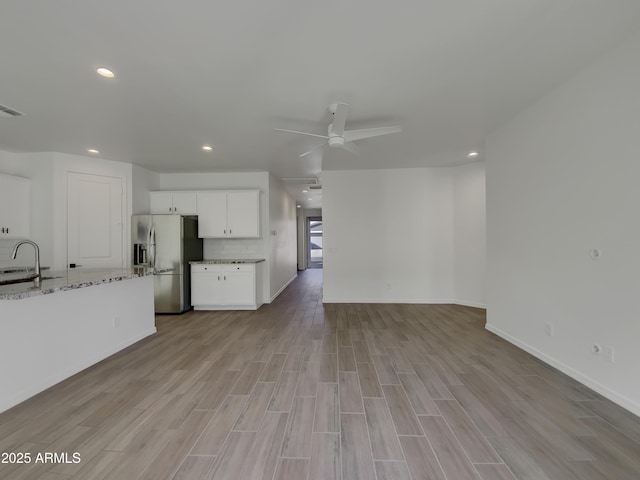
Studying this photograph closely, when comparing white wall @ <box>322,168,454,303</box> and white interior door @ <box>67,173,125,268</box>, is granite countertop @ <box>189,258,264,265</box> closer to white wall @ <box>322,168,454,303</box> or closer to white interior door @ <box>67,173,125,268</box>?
white interior door @ <box>67,173,125,268</box>

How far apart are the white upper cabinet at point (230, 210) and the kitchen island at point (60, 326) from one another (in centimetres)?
A: 184

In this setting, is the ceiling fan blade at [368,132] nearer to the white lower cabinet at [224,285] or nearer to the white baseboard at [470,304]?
the white lower cabinet at [224,285]

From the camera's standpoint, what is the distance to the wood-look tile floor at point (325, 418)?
1.52m

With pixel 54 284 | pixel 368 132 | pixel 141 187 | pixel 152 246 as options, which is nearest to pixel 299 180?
pixel 141 187

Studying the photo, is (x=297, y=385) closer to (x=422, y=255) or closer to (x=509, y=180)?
(x=509, y=180)

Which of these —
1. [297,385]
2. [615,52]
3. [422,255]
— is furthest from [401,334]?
[615,52]

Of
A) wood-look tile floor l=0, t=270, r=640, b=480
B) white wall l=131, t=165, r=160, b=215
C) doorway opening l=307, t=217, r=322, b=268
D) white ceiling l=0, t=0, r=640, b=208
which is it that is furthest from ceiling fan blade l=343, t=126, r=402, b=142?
doorway opening l=307, t=217, r=322, b=268

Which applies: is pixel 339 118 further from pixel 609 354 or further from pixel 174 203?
pixel 174 203

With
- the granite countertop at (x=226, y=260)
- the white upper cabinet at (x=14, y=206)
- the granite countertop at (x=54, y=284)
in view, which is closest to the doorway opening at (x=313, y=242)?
the granite countertop at (x=226, y=260)

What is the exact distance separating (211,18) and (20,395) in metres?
3.17

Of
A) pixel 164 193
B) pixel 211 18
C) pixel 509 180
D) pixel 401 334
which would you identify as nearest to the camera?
pixel 211 18

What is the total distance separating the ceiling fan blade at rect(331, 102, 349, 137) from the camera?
237 centimetres

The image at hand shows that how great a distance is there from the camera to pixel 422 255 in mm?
5262

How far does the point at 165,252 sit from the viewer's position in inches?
182
